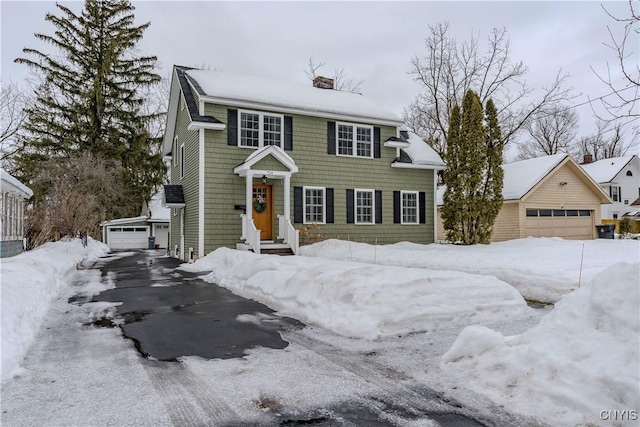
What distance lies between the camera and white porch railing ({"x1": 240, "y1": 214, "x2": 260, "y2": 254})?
14481 millimetres

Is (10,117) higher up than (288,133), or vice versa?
(10,117)

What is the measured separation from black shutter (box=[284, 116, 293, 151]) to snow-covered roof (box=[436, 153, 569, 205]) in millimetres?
11816

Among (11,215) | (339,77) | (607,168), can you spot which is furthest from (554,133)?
(11,215)

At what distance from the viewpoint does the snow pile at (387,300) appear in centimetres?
609

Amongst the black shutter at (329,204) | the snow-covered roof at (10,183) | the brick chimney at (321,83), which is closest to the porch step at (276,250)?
the black shutter at (329,204)

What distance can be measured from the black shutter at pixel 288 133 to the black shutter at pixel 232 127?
1989 millimetres

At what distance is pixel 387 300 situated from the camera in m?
6.38

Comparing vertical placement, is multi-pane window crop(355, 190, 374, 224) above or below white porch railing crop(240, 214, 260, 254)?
above

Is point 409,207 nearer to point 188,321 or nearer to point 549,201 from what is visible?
point 549,201

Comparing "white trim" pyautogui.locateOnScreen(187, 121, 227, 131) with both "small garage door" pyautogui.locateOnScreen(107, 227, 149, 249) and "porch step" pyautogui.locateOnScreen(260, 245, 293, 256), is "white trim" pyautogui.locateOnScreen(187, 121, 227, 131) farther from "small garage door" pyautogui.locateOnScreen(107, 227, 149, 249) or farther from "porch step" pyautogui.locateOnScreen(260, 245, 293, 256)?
"small garage door" pyautogui.locateOnScreen(107, 227, 149, 249)

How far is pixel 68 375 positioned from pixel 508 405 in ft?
13.2

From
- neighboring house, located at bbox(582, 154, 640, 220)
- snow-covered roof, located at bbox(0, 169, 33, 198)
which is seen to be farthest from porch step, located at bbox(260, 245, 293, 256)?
neighboring house, located at bbox(582, 154, 640, 220)

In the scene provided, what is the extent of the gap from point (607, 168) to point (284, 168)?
3757cm

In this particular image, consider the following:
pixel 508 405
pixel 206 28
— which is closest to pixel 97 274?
pixel 508 405
